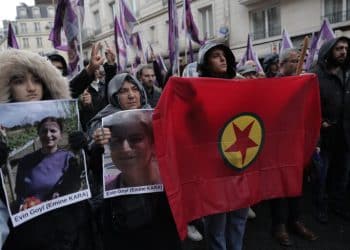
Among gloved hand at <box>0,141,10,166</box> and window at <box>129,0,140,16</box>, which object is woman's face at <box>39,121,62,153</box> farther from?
window at <box>129,0,140,16</box>

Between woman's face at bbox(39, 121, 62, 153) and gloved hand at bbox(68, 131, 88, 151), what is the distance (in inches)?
2.3

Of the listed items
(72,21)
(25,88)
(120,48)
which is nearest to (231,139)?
(25,88)

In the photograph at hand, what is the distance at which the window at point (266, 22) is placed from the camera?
15.2 m

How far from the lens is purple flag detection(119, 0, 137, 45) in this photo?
217 inches

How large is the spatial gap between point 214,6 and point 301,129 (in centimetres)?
1636

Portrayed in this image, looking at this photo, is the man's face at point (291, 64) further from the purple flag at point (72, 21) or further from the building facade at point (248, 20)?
the building facade at point (248, 20)

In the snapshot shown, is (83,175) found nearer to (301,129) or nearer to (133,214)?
(133,214)

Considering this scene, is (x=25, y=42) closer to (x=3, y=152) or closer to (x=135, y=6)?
(x=135, y=6)

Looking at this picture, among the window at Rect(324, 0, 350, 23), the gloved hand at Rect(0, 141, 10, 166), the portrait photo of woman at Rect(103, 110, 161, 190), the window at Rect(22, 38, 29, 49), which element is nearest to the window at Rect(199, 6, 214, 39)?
the window at Rect(324, 0, 350, 23)

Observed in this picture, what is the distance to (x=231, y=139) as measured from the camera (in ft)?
7.38

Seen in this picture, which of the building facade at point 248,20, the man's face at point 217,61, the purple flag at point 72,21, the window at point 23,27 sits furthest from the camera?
the window at point 23,27

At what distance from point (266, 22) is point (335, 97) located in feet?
43.6

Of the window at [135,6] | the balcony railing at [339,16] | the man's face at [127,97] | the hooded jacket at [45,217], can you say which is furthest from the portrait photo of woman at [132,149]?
the window at [135,6]

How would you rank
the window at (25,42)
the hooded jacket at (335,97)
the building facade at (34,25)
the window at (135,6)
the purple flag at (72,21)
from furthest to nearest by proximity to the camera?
the building facade at (34,25) → the window at (25,42) → the window at (135,6) → the purple flag at (72,21) → the hooded jacket at (335,97)
